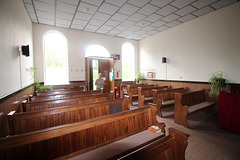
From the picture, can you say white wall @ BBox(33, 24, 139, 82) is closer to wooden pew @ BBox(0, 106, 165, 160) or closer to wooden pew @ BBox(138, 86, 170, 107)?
wooden pew @ BBox(138, 86, 170, 107)

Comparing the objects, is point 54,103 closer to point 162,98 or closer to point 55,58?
point 162,98

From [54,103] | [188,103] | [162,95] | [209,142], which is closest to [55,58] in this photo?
[54,103]

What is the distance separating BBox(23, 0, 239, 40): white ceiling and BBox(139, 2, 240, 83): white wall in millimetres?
355

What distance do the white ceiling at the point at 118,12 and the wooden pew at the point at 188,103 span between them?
2.94m

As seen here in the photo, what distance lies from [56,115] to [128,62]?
622cm

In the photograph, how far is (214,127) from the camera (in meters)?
3.21

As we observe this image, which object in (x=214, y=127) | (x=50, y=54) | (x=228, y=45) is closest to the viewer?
(x=214, y=127)

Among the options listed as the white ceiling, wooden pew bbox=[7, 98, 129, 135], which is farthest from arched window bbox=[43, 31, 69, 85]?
wooden pew bbox=[7, 98, 129, 135]

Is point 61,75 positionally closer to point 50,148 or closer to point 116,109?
point 116,109

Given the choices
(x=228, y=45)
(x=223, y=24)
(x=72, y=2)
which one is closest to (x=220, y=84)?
(x=228, y=45)

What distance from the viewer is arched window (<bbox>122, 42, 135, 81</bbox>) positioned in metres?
Answer: 7.54

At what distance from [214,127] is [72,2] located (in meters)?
5.56

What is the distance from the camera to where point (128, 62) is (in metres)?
7.72

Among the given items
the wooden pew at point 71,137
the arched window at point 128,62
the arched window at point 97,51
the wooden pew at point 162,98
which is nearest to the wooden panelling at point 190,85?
the wooden pew at point 162,98
